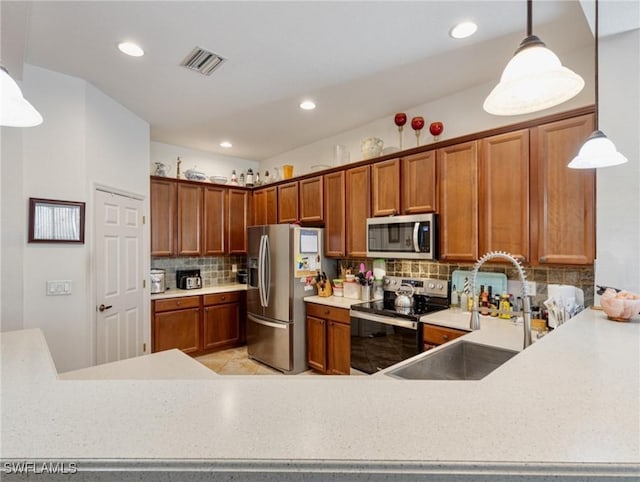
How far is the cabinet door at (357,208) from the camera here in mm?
3387

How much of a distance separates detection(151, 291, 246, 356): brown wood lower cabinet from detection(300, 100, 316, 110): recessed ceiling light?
264 cm

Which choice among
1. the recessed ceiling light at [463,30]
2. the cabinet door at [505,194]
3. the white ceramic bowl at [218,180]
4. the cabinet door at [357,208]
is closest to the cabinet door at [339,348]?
the cabinet door at [357,208]

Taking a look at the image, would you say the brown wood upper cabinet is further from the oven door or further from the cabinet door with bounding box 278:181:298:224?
the oven door

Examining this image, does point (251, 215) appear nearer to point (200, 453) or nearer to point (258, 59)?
point (258, 59)

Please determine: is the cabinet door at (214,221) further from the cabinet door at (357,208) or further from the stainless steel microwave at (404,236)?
the stainless steel microwave at (404,236)

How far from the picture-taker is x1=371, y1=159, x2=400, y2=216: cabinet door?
3.11 metres

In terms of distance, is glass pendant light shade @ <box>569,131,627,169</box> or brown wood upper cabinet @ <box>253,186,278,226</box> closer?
glass pendant light shade @ <box>569,131,627,169</box>

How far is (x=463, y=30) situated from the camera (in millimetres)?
2082

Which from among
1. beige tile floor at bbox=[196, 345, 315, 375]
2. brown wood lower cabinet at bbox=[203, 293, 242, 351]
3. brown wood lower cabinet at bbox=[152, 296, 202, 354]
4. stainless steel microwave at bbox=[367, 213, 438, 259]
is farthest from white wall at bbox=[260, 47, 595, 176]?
beige tile floor at bbox=[196, 345, 315, 375]

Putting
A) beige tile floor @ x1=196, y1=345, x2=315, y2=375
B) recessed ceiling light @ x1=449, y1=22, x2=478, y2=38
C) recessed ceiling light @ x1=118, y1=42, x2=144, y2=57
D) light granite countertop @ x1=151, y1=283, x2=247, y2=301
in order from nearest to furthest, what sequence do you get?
recessed ceiling light @ x1=449, y1=22, x2=478, y2=38, recessed ceiling light @ x1=118, y1=42, x2=144, y2=57, beige tile floor @ x1=196, y1=345, x2=315, y2=375, light granite countertop @ x1=151, y1=283, x2=247, y2=301

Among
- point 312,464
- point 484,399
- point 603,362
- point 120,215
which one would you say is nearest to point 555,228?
point 603,362

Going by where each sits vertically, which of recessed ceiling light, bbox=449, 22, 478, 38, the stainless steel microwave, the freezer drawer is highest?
recessed ceiling light, bbox=449, 22, 478, 38

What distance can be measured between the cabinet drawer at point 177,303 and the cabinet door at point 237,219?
0.90m

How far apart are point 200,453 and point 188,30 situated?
7.88 feet
